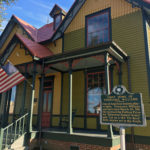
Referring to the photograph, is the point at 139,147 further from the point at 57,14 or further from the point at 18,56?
the point at 57,14

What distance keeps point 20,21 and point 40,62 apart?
704 centimetres

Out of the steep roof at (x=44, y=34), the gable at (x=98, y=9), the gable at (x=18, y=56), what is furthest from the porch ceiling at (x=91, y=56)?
the steep roof at (x=44, y=34)

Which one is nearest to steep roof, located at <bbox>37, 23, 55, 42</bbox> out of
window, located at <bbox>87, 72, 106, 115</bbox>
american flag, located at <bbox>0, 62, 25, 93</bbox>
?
american flag, located at <bbox>0, 62, 25, 93</bbox>

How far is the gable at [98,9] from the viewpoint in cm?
923

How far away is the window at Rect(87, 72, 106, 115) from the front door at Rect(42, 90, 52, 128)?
295 centimetres

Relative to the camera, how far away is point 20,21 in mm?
14312

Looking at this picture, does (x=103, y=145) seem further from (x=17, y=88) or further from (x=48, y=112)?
(x=17, y=88)

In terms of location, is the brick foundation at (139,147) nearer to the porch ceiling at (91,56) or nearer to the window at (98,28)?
the porch ceiling at (91,56)

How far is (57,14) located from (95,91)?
7.64 m

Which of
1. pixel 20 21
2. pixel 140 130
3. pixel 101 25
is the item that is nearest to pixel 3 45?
pixel 20 21

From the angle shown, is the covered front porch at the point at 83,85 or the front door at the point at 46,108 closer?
the covered front porch at the point at 83,85

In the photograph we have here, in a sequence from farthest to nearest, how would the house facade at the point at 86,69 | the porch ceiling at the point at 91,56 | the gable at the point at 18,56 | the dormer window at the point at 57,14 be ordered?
the dormer window at the point at 57,14 < the gable at the point at 18,56 < the house facade at the point at 86,69 < the porch ceiling at the point at 91,56

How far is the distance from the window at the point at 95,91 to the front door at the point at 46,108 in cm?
295

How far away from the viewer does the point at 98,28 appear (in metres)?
9.93
